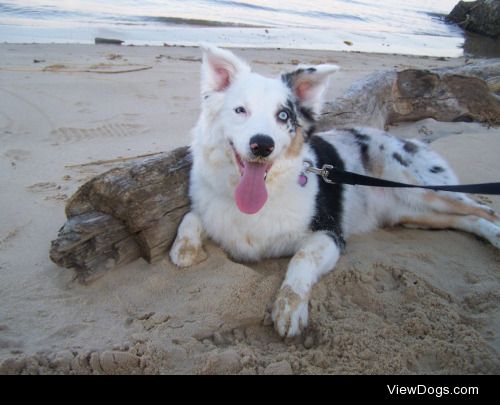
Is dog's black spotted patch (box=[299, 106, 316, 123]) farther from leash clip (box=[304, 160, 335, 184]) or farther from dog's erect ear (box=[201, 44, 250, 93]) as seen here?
dog's erect ear (box=[201, 44, 250, 93])

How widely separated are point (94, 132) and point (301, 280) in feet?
13.2

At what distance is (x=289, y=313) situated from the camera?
2443 mm

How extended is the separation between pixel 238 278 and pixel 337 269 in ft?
2.39

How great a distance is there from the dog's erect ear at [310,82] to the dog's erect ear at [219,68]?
0.36 meters

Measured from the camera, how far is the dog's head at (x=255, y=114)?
9.02 ft

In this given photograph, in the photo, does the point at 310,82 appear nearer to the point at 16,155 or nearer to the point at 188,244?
the point at 188,244

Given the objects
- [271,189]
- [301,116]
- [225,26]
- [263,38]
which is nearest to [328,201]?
[271,189]

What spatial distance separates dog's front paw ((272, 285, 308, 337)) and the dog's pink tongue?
1.93 feet

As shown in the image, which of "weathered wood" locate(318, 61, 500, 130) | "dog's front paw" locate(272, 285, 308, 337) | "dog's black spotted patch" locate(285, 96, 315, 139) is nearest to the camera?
"dog's front paw" locate(272, 285, 308, 337)

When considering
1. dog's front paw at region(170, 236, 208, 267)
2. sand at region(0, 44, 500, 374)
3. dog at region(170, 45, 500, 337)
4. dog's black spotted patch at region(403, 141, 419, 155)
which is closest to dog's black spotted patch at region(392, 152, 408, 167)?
dog's black spotted patch at region(403, 141, 419, 155)

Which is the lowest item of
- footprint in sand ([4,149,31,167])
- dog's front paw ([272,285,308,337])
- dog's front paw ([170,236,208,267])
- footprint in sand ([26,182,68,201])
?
footprint in sand ([4,149,31,167])

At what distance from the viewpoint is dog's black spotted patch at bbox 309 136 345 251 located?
333cm

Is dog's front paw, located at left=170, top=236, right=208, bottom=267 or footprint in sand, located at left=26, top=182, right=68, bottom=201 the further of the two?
footprint in sand, located at left=26, top=182, right=68, bottom=201

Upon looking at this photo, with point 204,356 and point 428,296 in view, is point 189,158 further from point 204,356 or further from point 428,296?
point 428,296
